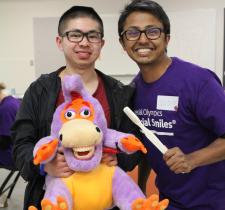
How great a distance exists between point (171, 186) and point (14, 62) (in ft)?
14.7

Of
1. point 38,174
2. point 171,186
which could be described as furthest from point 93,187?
point 171,186

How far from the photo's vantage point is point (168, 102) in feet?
4.00

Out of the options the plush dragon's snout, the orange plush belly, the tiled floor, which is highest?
the plush dragon's snout

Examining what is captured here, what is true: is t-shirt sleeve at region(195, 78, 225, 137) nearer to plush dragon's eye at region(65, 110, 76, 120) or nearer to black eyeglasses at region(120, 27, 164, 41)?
black eyeglasses at region(120, 27, 164, 41)

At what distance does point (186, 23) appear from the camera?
15.8ft

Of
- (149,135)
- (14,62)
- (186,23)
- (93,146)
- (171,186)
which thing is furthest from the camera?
(14,62)

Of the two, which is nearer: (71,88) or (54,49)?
(71,88)

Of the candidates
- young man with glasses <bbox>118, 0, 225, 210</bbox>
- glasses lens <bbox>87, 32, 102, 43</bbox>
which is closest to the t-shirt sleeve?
young man with glasses <bbox>118, 0, 225, 210</bbox>

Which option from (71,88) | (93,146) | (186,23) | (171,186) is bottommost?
(171,186)

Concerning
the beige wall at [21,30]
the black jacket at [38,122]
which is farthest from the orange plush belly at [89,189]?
the beige wall at [21,30]

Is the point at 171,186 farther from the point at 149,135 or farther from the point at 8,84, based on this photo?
the point at 8,84

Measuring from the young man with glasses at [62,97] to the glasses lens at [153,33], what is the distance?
0.65 feet

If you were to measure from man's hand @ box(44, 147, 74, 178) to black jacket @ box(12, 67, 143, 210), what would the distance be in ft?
0.29

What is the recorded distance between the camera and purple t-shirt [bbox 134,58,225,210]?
119 cm
